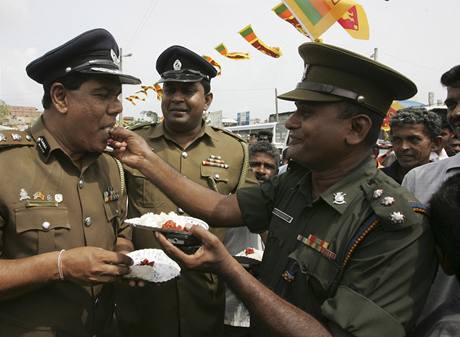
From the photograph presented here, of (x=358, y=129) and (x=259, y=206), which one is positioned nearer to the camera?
(x=358, y=129)

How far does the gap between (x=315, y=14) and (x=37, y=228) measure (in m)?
3.55

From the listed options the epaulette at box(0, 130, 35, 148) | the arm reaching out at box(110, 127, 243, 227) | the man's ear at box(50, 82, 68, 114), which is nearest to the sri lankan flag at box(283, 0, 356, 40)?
the arm reaching out at box(110, 127, 243, 227)

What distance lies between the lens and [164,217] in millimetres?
2412

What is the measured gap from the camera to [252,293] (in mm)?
1794

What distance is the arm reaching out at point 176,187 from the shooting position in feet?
8.79

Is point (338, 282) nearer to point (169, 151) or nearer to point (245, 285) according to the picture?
point (245, 285)

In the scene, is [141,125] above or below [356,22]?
below

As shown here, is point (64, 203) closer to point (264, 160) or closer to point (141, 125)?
point (141, 125)

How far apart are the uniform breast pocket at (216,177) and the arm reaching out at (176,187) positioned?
0.69 m

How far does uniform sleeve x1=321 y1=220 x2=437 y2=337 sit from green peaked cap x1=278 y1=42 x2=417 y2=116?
2.21 ft

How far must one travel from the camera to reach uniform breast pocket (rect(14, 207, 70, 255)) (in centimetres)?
206

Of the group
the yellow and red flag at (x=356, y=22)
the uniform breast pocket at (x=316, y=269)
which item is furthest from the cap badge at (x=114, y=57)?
the yellow and red flag at (x=356, y=22)

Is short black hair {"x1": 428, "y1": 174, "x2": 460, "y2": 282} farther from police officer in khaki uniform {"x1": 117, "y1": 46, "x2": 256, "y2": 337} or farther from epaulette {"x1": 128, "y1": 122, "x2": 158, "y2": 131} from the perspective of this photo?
epaulette {"x1": 128, "y1": 122, "x2": 158, "y2": 131}

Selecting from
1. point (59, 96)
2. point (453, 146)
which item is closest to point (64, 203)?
point (59, 96)
